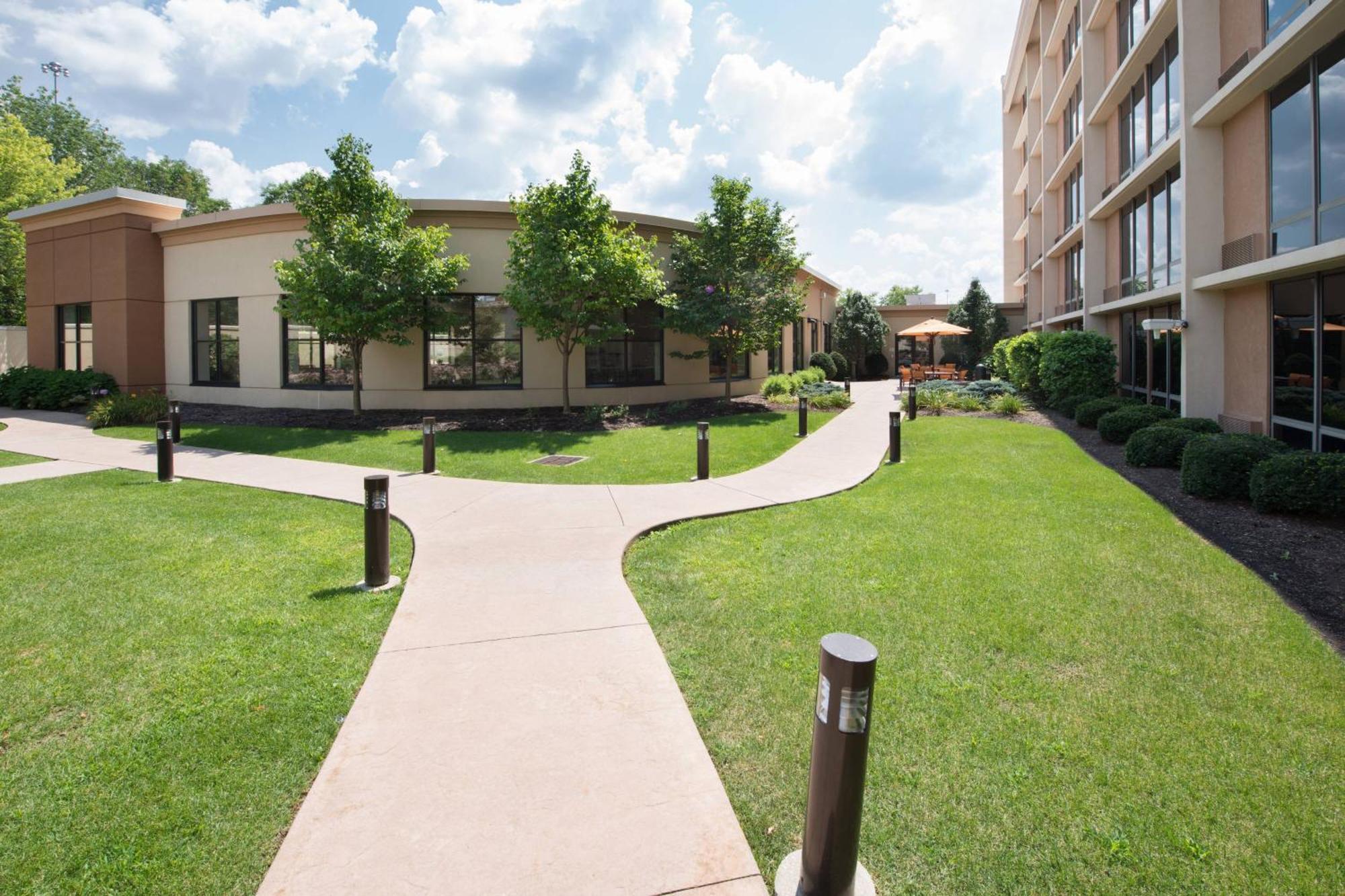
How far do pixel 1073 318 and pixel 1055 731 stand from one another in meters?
24.3

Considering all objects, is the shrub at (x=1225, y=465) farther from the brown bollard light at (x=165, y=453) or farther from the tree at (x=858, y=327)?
the tree at (x=858, y=327)

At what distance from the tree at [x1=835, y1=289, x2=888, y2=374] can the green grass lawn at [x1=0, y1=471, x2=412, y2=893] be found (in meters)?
32.0

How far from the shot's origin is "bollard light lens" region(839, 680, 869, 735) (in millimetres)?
2316

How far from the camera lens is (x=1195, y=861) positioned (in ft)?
8.75

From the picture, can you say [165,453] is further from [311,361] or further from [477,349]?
[311,361]

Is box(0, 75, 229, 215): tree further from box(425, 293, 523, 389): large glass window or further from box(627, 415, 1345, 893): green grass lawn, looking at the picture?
box(627, 415, 1345, 893): green grass lawn

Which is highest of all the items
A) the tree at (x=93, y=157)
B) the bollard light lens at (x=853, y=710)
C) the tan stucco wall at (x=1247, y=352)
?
the tree at (x=93, y=157)

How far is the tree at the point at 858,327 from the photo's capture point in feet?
119

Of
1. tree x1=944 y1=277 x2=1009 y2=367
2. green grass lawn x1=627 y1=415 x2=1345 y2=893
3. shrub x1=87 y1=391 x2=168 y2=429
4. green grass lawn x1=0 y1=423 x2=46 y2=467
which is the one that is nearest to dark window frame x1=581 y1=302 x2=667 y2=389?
shrub x1=87 y1=391 x2=168 y2=429

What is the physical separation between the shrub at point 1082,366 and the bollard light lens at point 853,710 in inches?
691

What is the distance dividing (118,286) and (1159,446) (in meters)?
26.2

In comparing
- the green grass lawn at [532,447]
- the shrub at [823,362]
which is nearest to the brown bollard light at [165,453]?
the green grass lawn at [532,447]

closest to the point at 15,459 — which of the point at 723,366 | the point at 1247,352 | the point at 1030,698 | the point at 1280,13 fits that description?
the point at 1030,698

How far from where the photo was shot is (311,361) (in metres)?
19.3
